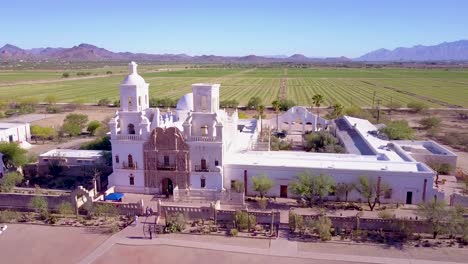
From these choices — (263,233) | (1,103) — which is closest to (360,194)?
(263,233)

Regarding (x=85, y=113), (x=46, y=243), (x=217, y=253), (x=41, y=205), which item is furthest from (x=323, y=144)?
(x=85, y=113)

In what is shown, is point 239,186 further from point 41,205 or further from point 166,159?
point 41,205

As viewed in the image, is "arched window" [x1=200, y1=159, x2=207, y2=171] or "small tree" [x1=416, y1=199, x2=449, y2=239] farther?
"arched window" [x1=200, y1=159, x2=207, y2=171]

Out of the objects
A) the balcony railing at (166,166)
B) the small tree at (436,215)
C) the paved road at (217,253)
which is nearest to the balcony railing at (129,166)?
the balcony railing at (166,166)

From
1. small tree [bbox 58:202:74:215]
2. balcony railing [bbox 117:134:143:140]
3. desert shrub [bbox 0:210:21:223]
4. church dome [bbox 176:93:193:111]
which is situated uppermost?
church dome [bbox 176:93:193:111]

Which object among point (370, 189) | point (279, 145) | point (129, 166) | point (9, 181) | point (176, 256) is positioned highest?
point (129, 166)

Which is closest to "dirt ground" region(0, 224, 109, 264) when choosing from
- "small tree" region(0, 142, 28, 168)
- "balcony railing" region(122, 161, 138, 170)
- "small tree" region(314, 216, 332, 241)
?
"balcony railing" region(122, 161, 138, 170)

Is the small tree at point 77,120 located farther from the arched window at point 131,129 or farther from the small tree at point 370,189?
the small tree at point 370,189

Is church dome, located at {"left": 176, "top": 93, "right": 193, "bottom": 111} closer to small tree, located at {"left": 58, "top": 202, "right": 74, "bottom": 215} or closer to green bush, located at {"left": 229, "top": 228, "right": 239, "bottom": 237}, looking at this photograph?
small tree, located at {"left": 58, "top": 202, "right": 74, "bottom": 215}
